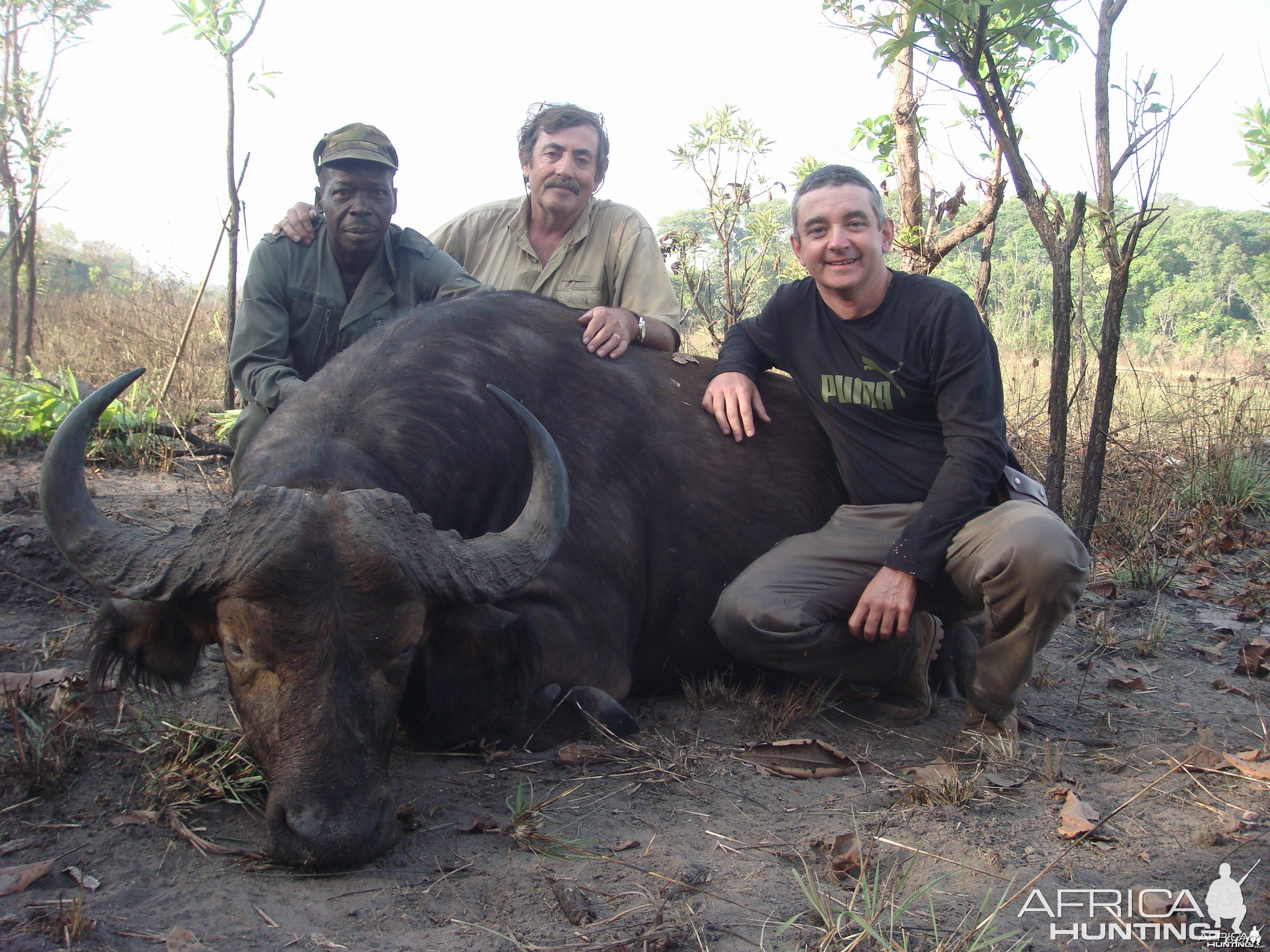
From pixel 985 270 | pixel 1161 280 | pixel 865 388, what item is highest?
pixel 1161 280

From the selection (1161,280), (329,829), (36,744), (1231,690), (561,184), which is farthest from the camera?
(1161,280)

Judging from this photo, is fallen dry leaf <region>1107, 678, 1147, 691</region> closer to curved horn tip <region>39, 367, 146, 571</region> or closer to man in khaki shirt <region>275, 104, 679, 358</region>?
man in khaki shirt <region>275, 104, 679, 358</region>

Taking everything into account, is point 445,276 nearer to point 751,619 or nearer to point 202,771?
point 751,619

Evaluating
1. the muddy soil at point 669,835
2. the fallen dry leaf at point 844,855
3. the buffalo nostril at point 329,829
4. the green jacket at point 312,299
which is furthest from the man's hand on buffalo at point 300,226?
the fallen dry leaf at point 844,855

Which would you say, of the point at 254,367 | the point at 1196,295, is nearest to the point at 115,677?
the point at 254,367

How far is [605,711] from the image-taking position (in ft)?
11.3

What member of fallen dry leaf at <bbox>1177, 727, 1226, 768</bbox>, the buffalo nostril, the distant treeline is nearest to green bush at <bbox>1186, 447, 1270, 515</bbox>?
the distant treeline

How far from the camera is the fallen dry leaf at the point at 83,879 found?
87.2 inches

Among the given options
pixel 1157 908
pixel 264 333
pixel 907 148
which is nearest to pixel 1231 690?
pixel 1157 908

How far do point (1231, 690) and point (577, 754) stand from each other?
116 inches

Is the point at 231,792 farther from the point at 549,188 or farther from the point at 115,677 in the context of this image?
the point at 549,188

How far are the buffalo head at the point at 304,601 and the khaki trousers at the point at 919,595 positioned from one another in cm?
132

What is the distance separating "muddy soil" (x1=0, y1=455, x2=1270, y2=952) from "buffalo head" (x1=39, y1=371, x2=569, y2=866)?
20 cm

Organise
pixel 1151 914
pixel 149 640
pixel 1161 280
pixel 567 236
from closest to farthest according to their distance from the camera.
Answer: pixel 1151 914 → pixel 149 640 → pixel 567 236 → pixel 1161 280
